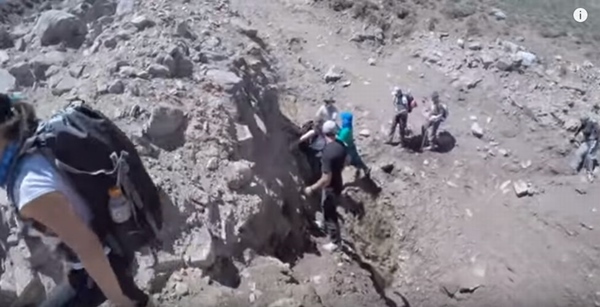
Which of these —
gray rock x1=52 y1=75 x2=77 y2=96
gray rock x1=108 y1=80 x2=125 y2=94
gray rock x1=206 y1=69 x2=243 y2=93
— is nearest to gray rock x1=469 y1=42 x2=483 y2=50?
gray rock x1=206 y1=69 x2=243 y2=93

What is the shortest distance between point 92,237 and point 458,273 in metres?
5.72

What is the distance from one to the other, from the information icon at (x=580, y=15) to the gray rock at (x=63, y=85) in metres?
9.29

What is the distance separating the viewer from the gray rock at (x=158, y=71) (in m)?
8.04

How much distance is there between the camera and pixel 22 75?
26.1 ft

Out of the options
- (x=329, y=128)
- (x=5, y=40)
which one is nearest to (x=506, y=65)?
(x=329, y=128)

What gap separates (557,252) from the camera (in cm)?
873

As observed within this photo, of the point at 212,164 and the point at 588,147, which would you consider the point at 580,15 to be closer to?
the point at 588,147

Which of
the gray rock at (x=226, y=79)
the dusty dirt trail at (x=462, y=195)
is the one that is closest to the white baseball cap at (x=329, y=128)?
the gray rock at (x=226, y=79)

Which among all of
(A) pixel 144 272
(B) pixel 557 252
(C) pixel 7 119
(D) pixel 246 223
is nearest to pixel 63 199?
(C) pixel 7 119

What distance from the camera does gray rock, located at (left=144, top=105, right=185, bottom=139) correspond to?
7375 mm

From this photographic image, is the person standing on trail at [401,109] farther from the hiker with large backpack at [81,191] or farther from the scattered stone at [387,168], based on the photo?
the hiker with large backpack at [81,191]

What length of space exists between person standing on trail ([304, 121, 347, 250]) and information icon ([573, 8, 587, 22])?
7.11 m

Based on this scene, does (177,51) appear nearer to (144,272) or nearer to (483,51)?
(144,272)

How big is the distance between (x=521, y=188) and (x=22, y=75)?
6.14 m
